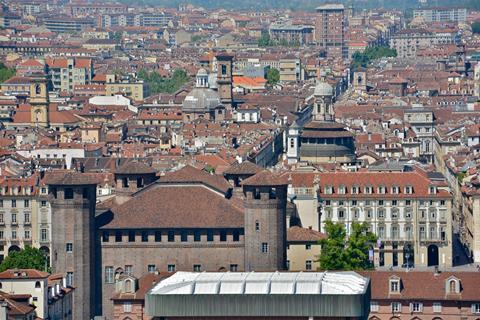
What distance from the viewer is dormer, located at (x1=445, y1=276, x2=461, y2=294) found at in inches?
3418

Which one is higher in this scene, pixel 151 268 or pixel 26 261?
pixel 151 268

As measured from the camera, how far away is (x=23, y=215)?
119 meters

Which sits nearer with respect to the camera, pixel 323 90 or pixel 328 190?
pixel 328 190

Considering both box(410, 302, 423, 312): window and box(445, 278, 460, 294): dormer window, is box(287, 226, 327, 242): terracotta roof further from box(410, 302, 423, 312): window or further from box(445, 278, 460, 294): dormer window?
box(445, 278, 460, 294): dormer window

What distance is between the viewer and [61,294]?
90.9 m

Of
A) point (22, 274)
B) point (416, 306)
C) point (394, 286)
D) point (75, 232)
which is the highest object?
point (75, 232)

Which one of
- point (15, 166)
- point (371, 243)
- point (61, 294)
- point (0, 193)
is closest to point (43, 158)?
point (15, 166)

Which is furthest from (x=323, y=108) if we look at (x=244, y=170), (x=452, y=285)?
(x=452, y=285)

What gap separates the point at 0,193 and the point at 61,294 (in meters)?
29.2

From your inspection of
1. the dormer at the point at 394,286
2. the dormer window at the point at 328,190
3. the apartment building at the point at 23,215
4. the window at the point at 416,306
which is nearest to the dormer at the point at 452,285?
the window at the point at 416,306

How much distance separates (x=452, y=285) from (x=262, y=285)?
18.7 metres

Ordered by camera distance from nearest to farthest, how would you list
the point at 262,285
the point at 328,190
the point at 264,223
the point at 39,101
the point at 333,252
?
the point at 262,285 < the point at 264,223 < the point at 333,252 < the point at 328,190 < the point at 39,101

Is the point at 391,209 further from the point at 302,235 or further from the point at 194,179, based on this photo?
the point at 194,179

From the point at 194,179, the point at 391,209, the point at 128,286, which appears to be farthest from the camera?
the point at 391,209
